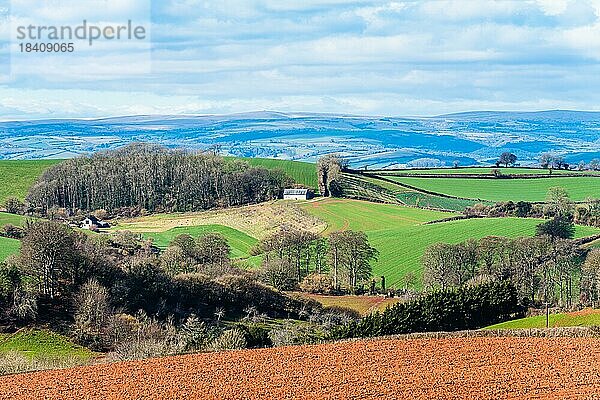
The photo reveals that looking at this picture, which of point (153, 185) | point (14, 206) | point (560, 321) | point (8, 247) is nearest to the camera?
point (560, 321)

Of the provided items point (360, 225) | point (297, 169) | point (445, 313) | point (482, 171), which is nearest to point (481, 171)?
point (482, 171)

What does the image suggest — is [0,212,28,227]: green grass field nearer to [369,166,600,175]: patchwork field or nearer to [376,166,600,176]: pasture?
[369,166,600,175]: patchwork field

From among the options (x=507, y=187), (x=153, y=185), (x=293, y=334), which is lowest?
(x=293, y=334)

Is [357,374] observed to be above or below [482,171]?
below

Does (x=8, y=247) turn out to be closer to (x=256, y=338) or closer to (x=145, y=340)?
(x=145, y=340)

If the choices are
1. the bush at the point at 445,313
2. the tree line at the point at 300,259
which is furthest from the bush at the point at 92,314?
the bush at the point at 445,313

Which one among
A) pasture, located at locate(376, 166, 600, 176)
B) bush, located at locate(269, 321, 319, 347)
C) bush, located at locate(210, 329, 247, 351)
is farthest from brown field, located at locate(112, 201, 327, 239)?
bush, located at locate(210, 329, 247, 351)

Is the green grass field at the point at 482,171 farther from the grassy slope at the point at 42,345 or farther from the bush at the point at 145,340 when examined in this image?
the grassy slope at the point at 42,345
